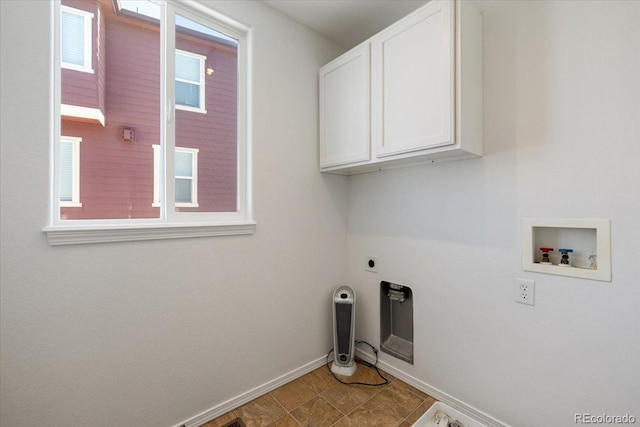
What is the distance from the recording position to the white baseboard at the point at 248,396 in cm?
161

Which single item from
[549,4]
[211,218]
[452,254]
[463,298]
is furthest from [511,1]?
[211,218]

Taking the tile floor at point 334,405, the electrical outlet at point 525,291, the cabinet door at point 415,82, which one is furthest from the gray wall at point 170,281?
the electrical outlet at point 525,291

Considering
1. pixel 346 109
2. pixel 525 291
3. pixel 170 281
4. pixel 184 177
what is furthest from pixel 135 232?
pixel 525 291

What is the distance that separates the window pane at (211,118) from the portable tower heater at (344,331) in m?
1.04

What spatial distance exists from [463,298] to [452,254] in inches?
10.6

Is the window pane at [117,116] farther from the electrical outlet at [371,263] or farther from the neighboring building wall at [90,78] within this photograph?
the electrical outlet at [371,263]

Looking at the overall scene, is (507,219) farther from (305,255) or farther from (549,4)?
(305,255)

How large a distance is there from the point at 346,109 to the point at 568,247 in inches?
58.4

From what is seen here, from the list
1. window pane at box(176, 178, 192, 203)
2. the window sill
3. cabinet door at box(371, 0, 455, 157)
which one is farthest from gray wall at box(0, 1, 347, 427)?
cabinet door at box(371, 0, 455, 157)

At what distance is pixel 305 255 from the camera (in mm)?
2098

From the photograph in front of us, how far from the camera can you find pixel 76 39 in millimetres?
1351

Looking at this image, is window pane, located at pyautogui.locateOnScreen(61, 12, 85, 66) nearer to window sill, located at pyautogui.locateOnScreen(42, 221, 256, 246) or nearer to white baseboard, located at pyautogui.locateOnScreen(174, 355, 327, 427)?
window sill, located at pyautogui.locateOnScreen(42, 221, 256, 246)

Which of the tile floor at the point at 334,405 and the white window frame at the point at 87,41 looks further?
the tile floor at the point at 334,405

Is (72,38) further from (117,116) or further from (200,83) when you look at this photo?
(200,83)
